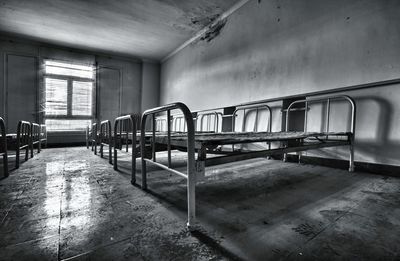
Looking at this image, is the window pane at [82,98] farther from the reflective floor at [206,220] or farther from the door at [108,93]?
the reflective floor at [206,220]

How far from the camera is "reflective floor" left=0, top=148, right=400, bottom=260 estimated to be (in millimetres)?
787

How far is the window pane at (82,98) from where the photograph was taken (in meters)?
6.20

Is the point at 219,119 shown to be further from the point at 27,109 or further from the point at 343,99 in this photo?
the point at 27,109

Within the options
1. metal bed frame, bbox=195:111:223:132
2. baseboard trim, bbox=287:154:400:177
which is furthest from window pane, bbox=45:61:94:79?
baseboard trim, bbox=287:154:400:177

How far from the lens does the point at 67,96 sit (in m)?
6.10

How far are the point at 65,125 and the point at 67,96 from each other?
912mm

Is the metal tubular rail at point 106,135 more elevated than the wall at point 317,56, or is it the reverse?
the wall at point 317,56

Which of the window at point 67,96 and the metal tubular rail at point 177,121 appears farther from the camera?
the window at point 67,96

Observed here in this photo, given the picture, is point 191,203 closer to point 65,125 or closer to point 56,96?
point 65,125

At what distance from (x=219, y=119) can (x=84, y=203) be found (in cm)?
335

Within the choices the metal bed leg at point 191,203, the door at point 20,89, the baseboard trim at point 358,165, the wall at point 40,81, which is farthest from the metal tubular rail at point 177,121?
the metal bed leg at point 191,203

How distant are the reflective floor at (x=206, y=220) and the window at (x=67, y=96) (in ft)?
16.1

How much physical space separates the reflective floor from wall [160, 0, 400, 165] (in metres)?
0.72

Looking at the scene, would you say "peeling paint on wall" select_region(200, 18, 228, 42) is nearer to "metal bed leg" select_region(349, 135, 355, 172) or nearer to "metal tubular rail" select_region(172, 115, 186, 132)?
"metal tubular rail" select_region(172, 115, 186, 132)
